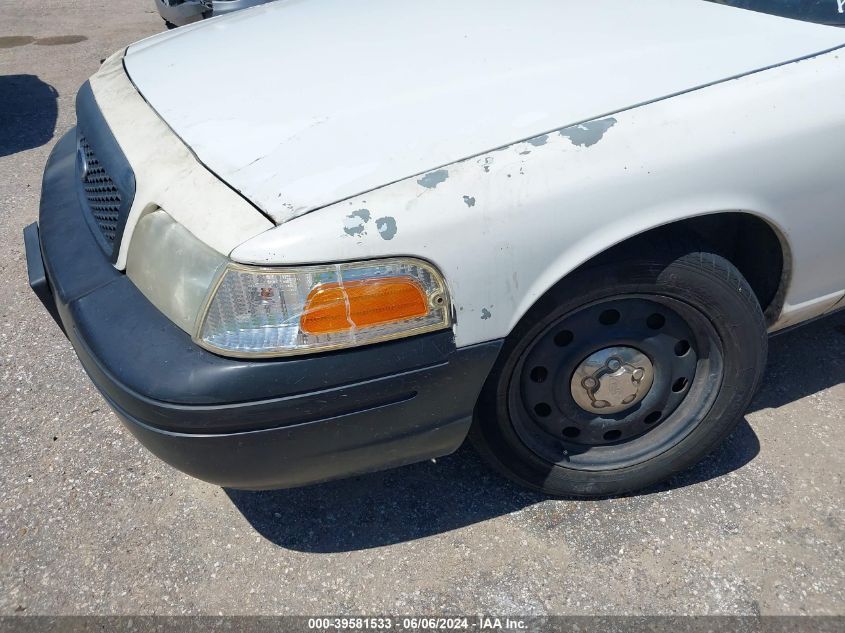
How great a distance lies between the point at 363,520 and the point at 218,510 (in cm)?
46

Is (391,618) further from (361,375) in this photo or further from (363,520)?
(361,375)

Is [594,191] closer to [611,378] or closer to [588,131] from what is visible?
[588,131]

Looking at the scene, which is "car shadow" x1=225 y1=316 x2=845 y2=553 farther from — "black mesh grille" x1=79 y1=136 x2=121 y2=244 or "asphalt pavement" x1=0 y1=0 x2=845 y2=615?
"black mesh grille" x1=79 y1=136 x2=121 y2=244

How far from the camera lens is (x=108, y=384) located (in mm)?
1774

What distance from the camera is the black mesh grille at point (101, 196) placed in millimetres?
2002

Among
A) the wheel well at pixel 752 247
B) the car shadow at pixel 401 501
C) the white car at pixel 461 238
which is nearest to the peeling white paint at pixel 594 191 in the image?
the white car at pixel 461 238


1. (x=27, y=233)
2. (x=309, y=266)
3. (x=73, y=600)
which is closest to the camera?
(x=309, y=266)

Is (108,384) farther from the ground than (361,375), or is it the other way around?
(361,375)

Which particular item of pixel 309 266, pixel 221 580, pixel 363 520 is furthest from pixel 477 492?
pixel 309 266

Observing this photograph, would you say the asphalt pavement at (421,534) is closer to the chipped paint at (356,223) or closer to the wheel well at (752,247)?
the wheel well at (752,247)

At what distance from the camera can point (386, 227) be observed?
157 cm

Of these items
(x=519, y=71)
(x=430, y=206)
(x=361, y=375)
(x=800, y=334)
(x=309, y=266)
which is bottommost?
(x=800, y=334)

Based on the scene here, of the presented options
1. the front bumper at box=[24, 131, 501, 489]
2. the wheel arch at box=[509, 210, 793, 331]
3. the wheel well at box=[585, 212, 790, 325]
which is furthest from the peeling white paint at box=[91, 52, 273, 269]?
the wheel well at box=[585, 212, 790, 325]

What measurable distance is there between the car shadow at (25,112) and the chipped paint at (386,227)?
4.19 metres
